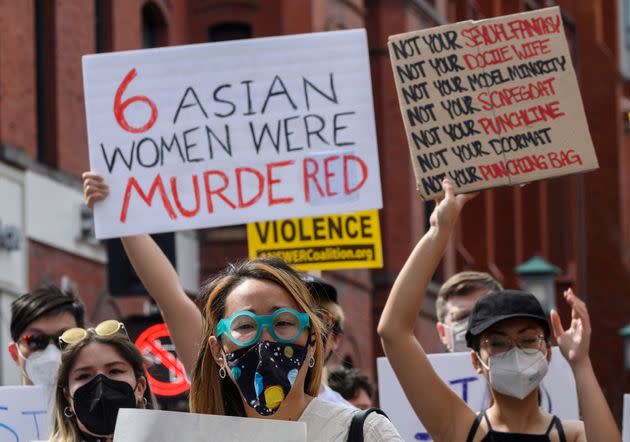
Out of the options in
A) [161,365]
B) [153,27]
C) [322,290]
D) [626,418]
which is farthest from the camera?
[153,27]

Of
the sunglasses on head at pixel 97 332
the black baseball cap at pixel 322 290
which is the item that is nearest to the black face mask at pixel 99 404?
the sunglasses on head at pixel 97 332

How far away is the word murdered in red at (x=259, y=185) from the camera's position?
7621mm

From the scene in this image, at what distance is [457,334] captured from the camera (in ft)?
26.0

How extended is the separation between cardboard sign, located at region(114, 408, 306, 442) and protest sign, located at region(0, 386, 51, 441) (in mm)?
2655

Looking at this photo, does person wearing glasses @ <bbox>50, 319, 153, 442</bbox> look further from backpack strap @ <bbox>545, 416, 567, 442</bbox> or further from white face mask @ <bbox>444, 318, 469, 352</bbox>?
white face mask @ <bbox>444, 318, 469, 352</bbox>

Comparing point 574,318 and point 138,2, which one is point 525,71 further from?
point 138,2

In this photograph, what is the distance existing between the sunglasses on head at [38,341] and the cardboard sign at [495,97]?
60.0 inches

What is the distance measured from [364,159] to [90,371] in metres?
1.89

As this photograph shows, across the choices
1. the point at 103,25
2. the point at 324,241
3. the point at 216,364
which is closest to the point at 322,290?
the point at 216,364

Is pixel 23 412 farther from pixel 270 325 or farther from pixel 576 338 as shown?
pixel 270 325

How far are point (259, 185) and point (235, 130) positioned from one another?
0.32m

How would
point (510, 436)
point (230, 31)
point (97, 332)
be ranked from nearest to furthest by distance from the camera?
point (97, 332), point (510, 436), point (230, 31)

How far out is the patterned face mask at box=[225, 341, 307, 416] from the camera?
480 cm

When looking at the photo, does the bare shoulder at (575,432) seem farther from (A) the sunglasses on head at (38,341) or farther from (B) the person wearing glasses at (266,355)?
(A) the sunglasses on head at (38,341)
